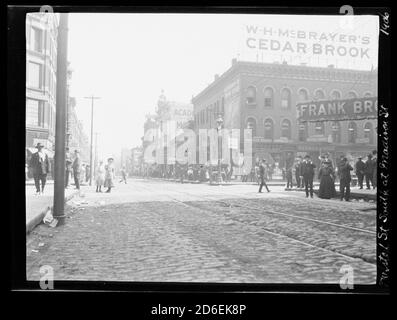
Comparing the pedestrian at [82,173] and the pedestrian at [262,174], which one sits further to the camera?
the pedestrian at [82,173]

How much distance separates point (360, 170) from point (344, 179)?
1.83ft

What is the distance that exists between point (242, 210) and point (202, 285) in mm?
1021

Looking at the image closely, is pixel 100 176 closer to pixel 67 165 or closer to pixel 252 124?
pixel 67 165

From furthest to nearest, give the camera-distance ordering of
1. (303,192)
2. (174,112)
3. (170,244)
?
(303,192) → (174,112) → (170,244)

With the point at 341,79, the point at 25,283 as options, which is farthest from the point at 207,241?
the point at 341,79

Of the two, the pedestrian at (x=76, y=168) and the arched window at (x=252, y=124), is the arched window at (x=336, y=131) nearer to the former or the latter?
the arched window at (x=252, y=124)

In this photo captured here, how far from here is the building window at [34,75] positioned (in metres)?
3.35

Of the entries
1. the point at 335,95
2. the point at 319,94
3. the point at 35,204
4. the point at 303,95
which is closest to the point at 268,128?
the point at 303,95

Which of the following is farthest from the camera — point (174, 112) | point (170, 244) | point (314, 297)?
point (174, 112)

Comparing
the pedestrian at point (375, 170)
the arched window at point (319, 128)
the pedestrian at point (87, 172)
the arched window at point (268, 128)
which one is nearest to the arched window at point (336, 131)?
the arched window at point (319, 128)

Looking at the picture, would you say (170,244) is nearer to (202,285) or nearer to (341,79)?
(202,285)

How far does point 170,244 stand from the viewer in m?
3.53

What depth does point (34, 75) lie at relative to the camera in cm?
341

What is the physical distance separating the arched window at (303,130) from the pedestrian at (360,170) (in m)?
0.59
